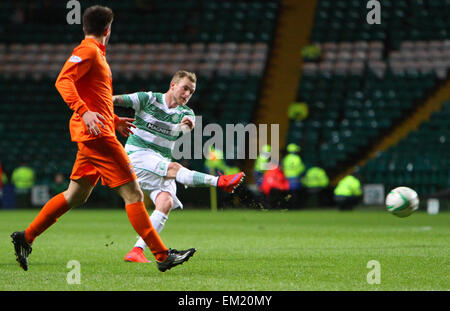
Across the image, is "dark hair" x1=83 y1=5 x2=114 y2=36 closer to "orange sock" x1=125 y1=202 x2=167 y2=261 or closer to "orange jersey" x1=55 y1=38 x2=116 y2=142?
"orange jersey" x1=55 y1=38 x2=116 y2=142

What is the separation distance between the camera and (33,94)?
24547mm

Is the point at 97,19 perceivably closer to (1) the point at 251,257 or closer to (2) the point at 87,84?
(2) the point at 87,84

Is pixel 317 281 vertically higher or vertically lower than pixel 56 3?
lower

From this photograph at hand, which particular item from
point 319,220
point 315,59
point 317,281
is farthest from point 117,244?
point 315,59

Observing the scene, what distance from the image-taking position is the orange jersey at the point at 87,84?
602cm

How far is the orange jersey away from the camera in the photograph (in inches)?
237

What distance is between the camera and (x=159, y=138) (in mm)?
7754

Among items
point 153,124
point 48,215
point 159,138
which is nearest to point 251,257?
point 159,138

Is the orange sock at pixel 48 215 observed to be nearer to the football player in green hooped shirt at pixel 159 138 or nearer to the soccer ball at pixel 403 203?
the football player in green hooped shirt at pixel 159 138

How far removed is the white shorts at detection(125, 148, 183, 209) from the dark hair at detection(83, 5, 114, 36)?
1659mm

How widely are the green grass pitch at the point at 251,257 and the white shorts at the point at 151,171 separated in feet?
2.41
